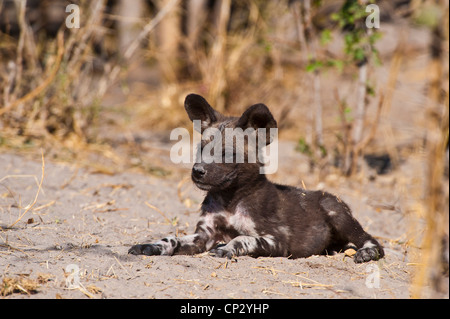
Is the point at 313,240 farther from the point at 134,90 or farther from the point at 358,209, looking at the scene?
the point at 134,90

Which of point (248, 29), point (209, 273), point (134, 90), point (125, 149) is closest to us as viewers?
point (209, 273)

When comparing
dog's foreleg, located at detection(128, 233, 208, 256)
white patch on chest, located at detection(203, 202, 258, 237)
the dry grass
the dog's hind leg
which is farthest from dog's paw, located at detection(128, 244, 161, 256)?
the dog's hind leg

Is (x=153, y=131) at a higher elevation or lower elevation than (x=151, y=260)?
higher

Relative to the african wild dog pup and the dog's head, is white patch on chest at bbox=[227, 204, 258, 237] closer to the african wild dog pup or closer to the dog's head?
the african wild dog pup

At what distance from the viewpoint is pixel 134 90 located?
1382 centimetres

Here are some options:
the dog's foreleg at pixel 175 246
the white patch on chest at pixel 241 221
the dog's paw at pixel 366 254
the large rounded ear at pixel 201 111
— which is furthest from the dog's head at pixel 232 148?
the dog's paw at pixel 366 254

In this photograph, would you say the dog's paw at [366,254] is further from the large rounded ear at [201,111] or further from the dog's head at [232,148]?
the large rounded ear at [201,111]

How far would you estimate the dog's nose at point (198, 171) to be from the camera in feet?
15.4

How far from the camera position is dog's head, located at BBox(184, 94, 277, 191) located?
4.78m

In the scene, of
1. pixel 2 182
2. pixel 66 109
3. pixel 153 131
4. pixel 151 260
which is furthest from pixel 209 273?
pixel 153 131

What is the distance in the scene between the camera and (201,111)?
5223 mm

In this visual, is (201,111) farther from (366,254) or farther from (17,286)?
(17,286)

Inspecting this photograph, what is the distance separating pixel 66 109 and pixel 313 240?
498 cm
